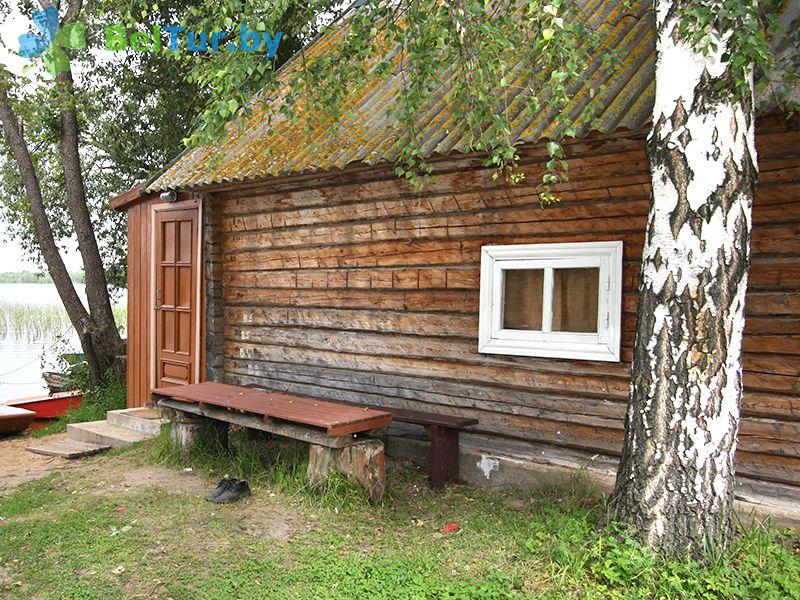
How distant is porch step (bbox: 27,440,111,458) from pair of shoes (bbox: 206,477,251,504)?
95.9 inches

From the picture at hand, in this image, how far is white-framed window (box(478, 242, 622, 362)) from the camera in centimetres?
508

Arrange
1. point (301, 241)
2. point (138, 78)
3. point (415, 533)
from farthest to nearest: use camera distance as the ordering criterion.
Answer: point (138, 78)
point (301, 241)
point (415, 533)

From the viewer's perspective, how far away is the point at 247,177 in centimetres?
662

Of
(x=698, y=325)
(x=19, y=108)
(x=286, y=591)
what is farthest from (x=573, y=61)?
(x=19, y=108)

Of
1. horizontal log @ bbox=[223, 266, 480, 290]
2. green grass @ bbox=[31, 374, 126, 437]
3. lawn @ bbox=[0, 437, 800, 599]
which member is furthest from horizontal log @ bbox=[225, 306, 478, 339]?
green grass @ bbox=[31, 374, 126, 437]

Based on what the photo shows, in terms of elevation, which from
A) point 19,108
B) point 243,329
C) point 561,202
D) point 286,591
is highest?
point 19,108

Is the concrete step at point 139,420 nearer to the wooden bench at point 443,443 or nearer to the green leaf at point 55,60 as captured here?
the wooden bench at point 443,443

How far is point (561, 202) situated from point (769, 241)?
151 centimetres

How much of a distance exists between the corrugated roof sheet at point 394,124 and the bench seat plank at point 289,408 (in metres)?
2.01

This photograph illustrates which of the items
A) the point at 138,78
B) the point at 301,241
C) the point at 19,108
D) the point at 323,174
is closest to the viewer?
the point at 323,174

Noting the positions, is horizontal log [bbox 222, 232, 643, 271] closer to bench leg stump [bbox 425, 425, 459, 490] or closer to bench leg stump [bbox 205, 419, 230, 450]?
bench leg stump [bbox 425, 425, 459, 490]

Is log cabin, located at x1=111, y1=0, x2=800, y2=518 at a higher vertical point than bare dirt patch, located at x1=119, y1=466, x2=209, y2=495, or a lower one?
higher

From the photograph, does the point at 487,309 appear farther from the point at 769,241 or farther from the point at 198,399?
the point at 198,399

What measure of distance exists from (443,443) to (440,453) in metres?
0.09
